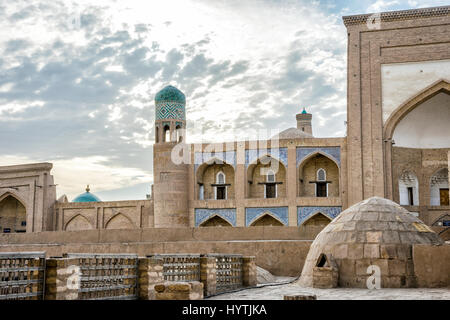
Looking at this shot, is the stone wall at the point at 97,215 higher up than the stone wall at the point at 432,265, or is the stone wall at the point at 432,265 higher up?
the stone wall at the point at 97,215

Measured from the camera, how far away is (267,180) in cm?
2583

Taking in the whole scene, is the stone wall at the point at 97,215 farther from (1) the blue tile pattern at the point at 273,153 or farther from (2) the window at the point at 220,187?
(1) the blue tile pattern at the point at 273,153

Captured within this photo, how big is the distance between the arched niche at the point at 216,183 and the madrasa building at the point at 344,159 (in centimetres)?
4

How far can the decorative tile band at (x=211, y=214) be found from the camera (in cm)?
2495

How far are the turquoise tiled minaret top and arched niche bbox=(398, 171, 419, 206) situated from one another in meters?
9.39

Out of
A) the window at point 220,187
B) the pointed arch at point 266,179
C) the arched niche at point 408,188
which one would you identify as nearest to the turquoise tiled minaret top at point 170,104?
the window at point 220,187

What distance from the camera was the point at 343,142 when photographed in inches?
947

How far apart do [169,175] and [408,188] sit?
9.81 m

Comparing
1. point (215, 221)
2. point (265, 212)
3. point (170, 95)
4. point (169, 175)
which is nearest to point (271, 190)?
point (265, 212)

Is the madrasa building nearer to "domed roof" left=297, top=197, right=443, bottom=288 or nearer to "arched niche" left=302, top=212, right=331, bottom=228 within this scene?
"arched niche" left=302, top=212, right=331, bottom=228

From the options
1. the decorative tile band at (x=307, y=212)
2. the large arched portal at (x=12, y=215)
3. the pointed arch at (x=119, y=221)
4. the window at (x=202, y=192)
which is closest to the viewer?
the decorative tile band at (x=307, y=212)

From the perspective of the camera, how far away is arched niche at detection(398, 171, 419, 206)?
24864mm

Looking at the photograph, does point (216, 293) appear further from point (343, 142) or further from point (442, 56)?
point (442, 56)
